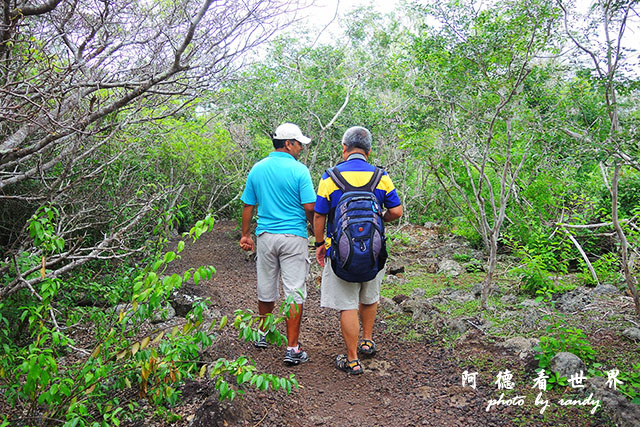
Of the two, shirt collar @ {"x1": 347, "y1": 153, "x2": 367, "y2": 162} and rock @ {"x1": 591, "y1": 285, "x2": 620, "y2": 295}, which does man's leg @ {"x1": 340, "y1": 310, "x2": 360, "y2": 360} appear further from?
rock @ {"x1": 591, "y1": 285, "x2": 620, "y2": 295}

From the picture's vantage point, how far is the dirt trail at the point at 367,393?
113 inches

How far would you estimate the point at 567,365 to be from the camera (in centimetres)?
295

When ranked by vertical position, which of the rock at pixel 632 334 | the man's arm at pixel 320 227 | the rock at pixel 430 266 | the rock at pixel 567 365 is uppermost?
the man's arm at pixel 320 227

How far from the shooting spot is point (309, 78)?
29.9 ft

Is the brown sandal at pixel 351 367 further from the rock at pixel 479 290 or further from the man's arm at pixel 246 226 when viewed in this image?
the rock at pixel 479 290

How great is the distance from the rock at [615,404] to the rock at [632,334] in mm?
947

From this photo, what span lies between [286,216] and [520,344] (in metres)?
2.09

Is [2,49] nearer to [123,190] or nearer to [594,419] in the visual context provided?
[123,190]

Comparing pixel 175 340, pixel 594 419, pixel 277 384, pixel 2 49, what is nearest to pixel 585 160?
pixel 594 419

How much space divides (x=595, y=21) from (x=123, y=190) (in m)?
5.19

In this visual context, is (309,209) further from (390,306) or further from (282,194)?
(390,306)

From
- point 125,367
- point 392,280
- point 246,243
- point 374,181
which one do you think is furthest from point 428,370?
point 392,280

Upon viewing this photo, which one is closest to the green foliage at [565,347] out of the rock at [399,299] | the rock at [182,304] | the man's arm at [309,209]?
the man's arm at [309,209]

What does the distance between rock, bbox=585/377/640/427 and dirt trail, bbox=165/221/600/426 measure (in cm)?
37
